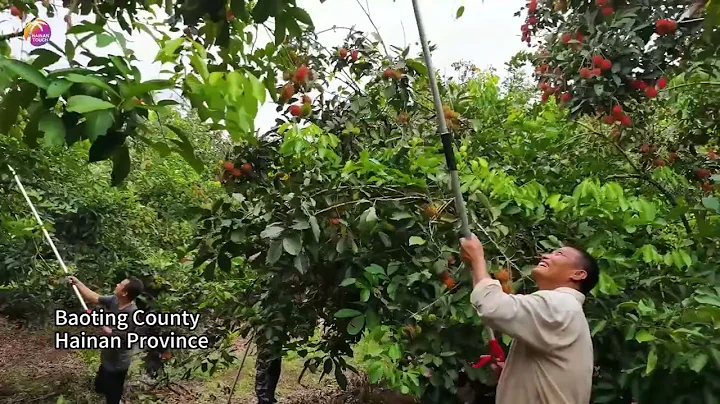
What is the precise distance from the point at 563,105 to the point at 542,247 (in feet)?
3.46

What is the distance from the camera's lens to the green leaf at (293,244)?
1.85m

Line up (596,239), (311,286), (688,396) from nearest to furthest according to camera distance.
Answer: (688,396)
(596,239)
(311,286)

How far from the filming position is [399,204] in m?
2.01

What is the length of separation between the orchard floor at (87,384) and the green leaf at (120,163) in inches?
92.5

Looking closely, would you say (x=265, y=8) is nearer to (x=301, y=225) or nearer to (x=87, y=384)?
(x=301, y=225)

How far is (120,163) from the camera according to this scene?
3.08 ft

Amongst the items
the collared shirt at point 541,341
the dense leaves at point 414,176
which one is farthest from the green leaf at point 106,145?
the collared shirt at point 541,341

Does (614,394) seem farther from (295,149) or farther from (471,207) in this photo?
(295,149)

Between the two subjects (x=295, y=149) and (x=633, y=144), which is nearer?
(x=295, y=149)

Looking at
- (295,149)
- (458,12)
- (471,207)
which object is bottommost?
(471,207)

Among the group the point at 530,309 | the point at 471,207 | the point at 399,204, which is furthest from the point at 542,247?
the point at 530,309

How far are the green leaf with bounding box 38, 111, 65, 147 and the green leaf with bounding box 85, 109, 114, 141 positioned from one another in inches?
2.3

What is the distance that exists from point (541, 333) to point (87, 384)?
3393mm

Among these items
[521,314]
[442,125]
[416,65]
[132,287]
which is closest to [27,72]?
[442,125]
